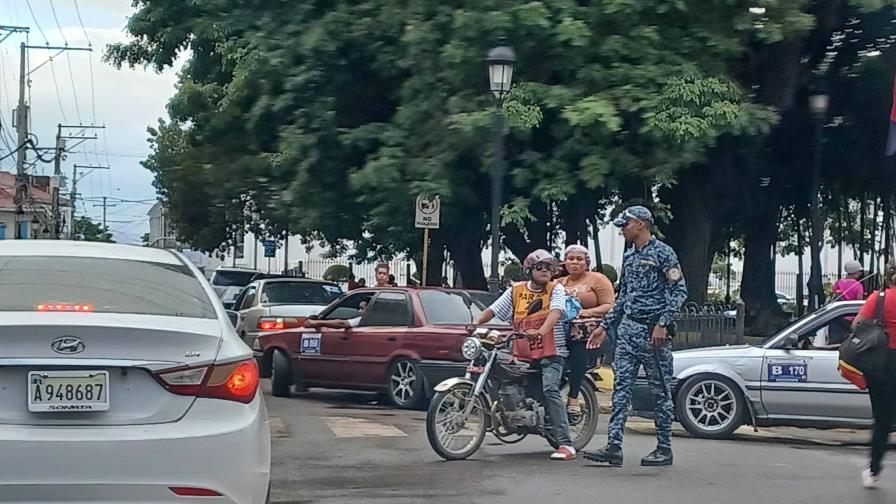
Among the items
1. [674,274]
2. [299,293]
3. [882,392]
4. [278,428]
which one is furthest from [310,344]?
[882,392]

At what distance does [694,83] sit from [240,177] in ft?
29.5

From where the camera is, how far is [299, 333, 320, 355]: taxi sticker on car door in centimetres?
1614

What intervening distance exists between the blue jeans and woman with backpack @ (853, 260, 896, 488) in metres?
2.27

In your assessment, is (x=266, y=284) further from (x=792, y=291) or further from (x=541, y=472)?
(x=792, y=291)

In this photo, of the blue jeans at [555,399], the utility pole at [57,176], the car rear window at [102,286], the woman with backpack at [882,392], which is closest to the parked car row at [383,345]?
the blue jeans at [555,399]

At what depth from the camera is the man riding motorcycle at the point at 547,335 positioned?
10375 millimetres

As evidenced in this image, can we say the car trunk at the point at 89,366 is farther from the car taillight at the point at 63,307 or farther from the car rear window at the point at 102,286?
the car rear window at the point at 102,286

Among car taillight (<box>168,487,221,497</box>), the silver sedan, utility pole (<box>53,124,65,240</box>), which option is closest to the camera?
car taillight (<box>168,487,221,497</box>)

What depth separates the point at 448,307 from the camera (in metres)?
15.1

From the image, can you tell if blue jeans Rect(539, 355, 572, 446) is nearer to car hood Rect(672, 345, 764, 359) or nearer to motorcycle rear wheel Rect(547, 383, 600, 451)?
motorcycle rear wheel Rect(547, 383, 600, 451)

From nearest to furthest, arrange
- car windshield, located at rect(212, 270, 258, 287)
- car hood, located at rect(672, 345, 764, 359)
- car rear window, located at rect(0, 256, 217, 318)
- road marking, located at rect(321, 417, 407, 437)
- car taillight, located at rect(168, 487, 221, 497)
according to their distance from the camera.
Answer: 1. car taillight, located at rect(168, 487, 221, 497)
2. car rear window, located at rect(0, 256, 217, 318)
3. road marking, located at rect(321, 417, 407, 437)
4. car hood, located at rect(672, 345, 764, 359)
5. car windshield, located at rect(212, 270, 258, 287)

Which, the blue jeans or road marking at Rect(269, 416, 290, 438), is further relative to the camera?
road marking at Rect(269, 416, 290, 438)

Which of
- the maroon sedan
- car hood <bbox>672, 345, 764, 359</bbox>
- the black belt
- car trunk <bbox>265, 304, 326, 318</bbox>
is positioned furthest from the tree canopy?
the black belt

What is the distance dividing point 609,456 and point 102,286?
5.17m
